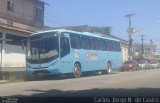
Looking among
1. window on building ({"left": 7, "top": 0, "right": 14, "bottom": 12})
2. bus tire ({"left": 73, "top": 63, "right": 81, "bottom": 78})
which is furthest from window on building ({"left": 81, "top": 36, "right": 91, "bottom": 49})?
window on building ({"left": 7, "top": 0, "right": 14, "bottom": 12})

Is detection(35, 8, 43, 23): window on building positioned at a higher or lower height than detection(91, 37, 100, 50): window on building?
higher

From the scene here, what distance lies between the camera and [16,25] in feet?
140

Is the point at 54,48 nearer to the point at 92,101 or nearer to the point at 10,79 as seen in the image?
the point at 10,79

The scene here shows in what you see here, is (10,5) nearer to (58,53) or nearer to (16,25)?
(16,25)

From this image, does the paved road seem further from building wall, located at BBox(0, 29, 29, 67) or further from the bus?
building wall, located at BBox(0, 29, 29, 67)

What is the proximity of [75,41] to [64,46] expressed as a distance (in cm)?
191

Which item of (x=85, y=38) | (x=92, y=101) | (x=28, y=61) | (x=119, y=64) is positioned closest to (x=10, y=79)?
(x=28, y=61)

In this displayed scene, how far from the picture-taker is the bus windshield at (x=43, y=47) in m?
25.9

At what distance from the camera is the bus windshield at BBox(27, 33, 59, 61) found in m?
25.9

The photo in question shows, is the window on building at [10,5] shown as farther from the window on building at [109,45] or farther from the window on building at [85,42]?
the window on building at [85,42]

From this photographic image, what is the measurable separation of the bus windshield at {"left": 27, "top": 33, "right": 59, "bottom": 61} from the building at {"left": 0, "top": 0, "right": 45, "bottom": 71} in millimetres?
5606

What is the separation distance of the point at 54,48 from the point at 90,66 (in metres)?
6.02

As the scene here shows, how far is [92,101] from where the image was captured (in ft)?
37.9

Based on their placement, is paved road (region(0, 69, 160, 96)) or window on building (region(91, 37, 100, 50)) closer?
paved road (region(0, 69, 160, 96))
